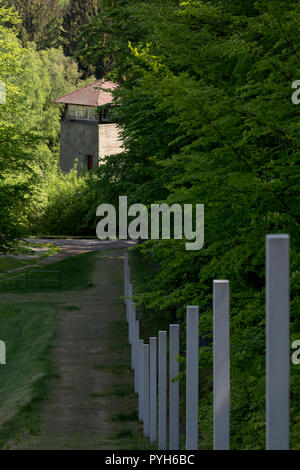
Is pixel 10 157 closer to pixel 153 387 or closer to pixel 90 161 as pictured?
pixel 153 387

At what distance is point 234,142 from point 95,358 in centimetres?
1393

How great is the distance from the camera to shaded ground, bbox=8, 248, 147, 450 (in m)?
14.0

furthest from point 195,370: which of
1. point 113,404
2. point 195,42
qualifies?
point 113,404

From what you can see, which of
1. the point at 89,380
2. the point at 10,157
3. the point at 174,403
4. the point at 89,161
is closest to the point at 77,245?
the point at 89,161

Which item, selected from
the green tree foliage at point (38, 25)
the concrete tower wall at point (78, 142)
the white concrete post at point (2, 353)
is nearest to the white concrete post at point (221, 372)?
the white concrete post at point (2, 353)

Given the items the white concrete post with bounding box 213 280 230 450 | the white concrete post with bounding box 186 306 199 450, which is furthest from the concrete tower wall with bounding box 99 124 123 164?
the white concrete post with bounding box 213 280 230 450

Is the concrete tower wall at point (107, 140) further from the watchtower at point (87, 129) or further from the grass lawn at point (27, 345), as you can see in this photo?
the grass lawn at point (27, 345)

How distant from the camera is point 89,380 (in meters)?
19.7

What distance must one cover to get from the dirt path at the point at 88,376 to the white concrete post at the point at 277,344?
8184 millimetres

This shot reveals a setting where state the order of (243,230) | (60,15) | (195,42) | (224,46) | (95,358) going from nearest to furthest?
(243,230) < (224,46) < (195,42) < (95,358) < (60,15)

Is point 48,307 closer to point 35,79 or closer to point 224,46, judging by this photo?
point 224,46

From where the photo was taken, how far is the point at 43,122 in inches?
2926

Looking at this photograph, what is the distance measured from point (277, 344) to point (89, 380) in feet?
53.6

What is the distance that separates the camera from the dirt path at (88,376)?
14.2 metres
